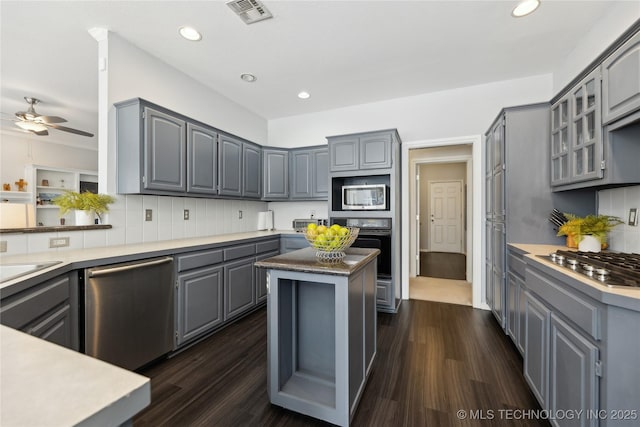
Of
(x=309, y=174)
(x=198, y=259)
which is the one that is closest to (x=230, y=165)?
(x=309, y=174)

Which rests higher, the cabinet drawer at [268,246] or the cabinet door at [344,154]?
the cabinet door at [344,154]

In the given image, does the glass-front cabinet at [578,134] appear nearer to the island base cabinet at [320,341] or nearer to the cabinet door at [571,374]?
the cabinet door at [571,374]

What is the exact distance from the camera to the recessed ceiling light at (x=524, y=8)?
2.08 m

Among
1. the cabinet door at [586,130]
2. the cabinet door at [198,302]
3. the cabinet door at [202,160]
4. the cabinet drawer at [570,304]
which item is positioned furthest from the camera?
the cabinet door at [202,160]

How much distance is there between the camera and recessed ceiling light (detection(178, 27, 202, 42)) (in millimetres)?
2380

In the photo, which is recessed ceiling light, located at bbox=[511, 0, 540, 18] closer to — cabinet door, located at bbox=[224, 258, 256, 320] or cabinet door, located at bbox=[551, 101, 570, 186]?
cabinet door, located at bbox=[551, 101, 570, 186]

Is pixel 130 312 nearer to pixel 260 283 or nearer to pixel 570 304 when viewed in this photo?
pixel 260 283

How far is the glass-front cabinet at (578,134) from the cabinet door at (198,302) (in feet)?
9.98

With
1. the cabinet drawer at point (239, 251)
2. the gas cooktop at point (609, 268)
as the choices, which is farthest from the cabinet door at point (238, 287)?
the gas cooktop at point (609, 268)

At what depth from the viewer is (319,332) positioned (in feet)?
5.89

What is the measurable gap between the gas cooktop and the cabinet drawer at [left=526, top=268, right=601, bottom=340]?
11 centimetres

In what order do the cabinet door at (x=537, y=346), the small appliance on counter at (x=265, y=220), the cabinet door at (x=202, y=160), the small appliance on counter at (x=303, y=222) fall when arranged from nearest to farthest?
the cabinet door at (x=537, y=346) → the cabinet door at (x=202, y=160) → the small appliance on counter at (x=303, y=222) → the small appliance on counter at (x=265, y=220)

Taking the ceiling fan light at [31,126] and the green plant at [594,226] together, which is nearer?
the green plant at [594,226]

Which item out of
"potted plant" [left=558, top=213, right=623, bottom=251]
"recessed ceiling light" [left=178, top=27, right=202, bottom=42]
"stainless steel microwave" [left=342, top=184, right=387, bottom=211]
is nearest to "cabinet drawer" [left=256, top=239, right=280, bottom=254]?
"stainless steel microwave" [left=342, top=184, right=387, bottom=211]
